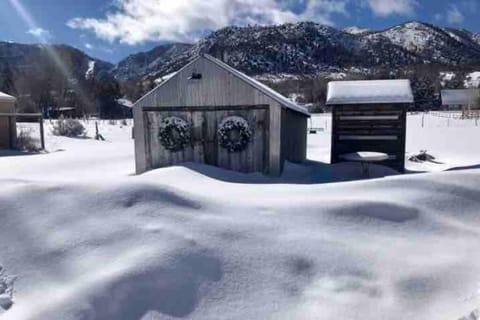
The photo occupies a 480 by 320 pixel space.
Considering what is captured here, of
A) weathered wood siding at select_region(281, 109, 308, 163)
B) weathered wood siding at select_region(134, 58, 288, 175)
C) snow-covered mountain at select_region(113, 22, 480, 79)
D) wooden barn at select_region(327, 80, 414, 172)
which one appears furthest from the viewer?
snow-covered mountain at select_region(113, 22, 480, 79)

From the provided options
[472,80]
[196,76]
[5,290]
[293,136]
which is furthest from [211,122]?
[472,80]

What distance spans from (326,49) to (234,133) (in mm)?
151043

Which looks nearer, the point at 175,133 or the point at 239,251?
the point at 239,251

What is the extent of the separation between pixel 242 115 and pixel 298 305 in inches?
257

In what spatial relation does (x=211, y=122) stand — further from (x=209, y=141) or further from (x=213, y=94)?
(x=213, y=94)

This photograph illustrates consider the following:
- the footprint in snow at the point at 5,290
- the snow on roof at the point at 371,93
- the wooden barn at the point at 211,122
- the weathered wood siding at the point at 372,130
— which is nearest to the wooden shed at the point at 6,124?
the wooden barn at the point at 211,122

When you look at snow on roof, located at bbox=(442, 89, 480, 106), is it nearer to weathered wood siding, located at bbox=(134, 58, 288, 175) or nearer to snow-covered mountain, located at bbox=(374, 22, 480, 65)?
snow-covered mountain, located at bbox=(374, 22, 480, 65)

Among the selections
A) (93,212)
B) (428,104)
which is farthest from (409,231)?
(428,104)

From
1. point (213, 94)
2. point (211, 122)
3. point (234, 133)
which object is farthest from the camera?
point (211, 122)

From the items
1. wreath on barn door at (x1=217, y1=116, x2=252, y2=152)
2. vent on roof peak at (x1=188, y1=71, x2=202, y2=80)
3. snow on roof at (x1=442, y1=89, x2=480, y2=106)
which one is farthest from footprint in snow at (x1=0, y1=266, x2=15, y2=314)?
snow on roof at (x1=442, y1=89, x2=480, y2=106)

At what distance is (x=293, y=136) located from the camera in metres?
11.3

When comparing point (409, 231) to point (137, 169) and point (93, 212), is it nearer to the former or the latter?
point (93, 212)

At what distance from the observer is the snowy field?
2.63 m

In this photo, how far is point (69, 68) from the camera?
272 ft
